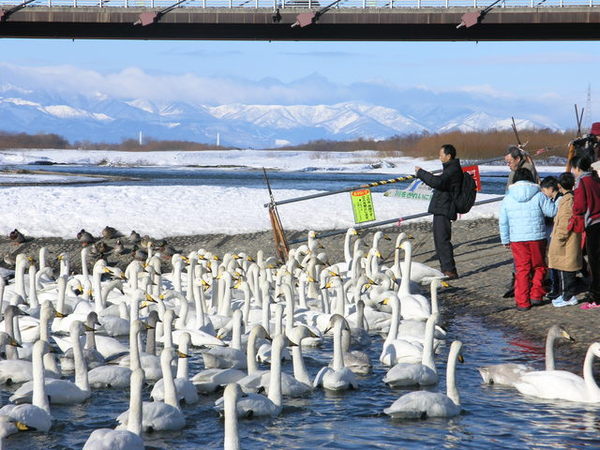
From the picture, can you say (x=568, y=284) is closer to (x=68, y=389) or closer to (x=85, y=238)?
(x=68, y=389)

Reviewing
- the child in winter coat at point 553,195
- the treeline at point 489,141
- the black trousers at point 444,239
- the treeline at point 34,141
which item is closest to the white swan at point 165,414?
the child in winter coat at point 553,195

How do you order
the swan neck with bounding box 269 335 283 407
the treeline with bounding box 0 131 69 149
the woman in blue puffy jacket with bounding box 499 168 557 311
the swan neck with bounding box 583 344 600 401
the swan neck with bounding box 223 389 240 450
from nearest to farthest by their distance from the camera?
the swan neck with bounding box 223 389 240 450
the swan neck with bounding box 269 335 283 407
the swan neck with bounding box 583 344 600 401
the woman in blue puffy jacket with bounding box 499 168 557 311
the treeline with bounding box 0 131 69 149

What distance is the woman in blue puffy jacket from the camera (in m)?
13.8

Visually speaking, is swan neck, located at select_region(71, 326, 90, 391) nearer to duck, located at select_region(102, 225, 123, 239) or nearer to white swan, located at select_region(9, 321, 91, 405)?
white swan, located at select_region(9, 321, 91, 405)

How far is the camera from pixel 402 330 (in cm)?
1247

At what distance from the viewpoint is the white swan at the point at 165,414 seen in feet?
28.1

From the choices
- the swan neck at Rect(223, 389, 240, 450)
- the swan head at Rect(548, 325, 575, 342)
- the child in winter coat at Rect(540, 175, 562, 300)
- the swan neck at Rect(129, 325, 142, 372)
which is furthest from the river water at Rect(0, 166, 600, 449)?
the child in winter coat at Rect(540, 175, 562, 300)

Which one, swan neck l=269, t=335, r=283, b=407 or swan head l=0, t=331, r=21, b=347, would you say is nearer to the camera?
swan neck l=269, t=335, r=283, b=407

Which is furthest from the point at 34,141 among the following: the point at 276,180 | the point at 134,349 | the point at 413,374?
the point at 413,374

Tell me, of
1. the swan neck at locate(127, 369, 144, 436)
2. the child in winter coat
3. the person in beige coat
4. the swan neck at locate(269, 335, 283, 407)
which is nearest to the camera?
the swan neck at locate(127, 369, 144, 436)

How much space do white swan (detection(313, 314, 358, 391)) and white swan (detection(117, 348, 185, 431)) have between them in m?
1.72

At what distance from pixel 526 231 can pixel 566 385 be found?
14.6 feet


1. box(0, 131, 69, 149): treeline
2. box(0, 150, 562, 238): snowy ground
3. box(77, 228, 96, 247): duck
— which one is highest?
box(0, 150, 562, 238): snowy ground

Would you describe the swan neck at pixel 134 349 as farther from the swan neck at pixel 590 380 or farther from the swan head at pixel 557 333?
the swan neck at pixel 590 380
